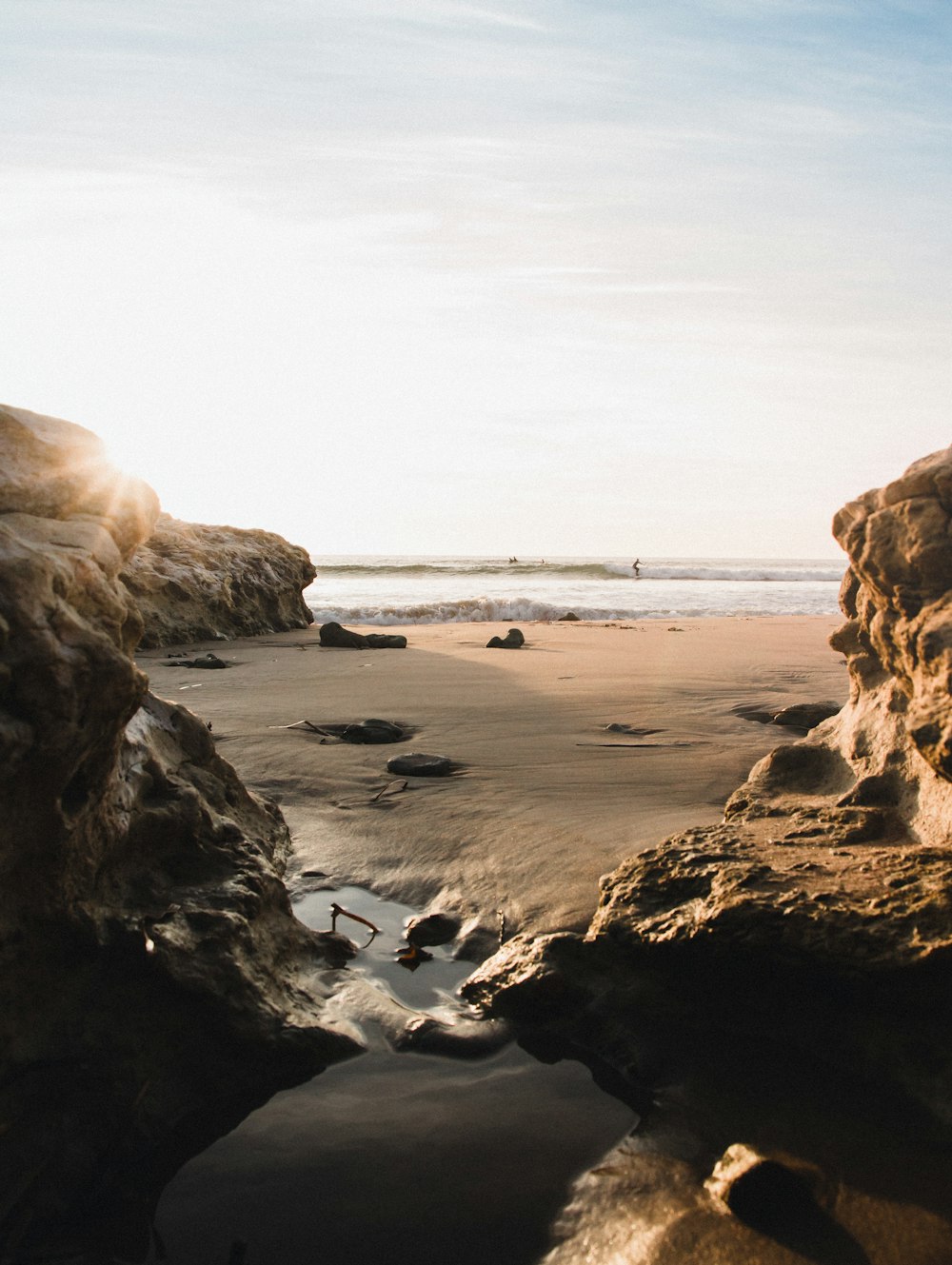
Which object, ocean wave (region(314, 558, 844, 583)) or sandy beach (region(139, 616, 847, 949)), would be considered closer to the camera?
sandy beach (region(139, 616, 847, 949))

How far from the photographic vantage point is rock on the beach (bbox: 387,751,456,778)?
4488 mm

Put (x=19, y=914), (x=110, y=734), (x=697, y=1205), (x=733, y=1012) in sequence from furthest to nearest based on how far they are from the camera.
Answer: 1. (x=733, y=1012)
2. (x=110, y=734)
3. (x=19, y=914)
4. (x=697, y=1205)

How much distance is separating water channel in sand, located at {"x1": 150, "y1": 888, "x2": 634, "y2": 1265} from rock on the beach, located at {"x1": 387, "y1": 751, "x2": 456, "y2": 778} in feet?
7.16

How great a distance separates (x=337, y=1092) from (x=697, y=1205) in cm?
79

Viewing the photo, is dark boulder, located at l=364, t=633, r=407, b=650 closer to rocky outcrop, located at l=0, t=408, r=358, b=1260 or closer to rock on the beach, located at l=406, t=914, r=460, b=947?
rock on the beach, located at l=406, t=914, r=460, b=947

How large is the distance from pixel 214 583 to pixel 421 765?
7360 mm

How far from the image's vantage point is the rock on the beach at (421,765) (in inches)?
177

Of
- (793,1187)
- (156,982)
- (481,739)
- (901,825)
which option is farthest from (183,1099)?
(481,739)

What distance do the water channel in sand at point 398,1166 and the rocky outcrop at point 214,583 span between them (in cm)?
814

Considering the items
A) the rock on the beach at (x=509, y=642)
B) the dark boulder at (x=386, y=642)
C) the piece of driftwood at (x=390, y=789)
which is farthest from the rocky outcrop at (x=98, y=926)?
the rock on the beach at (x=509, y=642)

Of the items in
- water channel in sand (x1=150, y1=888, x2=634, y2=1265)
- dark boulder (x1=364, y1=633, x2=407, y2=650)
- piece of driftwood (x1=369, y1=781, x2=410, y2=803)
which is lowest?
water channel in sand (x1=150, y1=888, x2=634, y2=1265)

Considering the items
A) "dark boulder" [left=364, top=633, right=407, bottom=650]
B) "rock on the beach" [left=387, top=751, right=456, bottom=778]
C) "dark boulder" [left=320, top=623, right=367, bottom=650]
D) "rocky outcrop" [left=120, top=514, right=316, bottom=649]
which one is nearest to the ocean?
"rocky outcrop" [left=120, top=514, right=316, bottom=649]

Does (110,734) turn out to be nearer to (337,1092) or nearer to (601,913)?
(337,1092)

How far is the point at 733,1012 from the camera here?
2.21 metres
